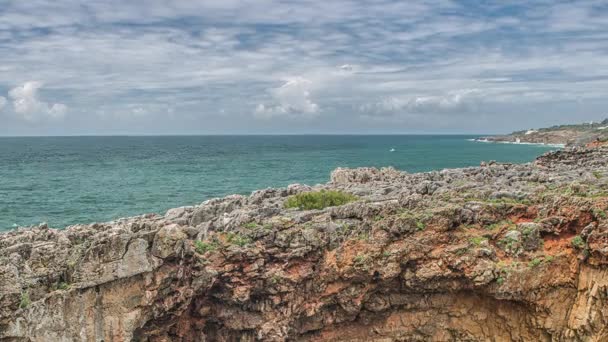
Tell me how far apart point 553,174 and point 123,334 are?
25205mm

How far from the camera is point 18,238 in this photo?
70.7 ft

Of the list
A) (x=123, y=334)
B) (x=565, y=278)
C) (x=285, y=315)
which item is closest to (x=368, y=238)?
(x=285, y=315)

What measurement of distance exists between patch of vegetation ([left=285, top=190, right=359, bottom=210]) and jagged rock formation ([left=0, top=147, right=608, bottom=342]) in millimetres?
2449

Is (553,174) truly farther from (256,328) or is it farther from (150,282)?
(150,282)

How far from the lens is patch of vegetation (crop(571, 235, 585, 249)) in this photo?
67.3 feet

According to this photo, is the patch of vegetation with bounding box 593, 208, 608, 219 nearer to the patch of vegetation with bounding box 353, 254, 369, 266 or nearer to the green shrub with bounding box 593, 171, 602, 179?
the green shrub with bounding box 593, 171, 602, 179

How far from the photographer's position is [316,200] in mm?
25969

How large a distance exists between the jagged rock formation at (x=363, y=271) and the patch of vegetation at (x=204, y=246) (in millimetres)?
42

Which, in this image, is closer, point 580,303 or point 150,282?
point 150,282

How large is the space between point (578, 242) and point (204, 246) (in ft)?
51.4

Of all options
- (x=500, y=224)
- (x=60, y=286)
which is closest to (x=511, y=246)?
(x=500, y=224)

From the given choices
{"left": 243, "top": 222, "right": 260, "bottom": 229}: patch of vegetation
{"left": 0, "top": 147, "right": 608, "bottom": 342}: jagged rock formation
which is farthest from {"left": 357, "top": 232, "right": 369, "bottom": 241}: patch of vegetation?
{"left": 243, "top": 222, "right": 260, "bottom": 229}: patch of vegetation

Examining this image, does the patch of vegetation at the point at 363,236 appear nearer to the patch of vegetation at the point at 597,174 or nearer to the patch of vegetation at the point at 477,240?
the patch of vegetation at the point at 477,240

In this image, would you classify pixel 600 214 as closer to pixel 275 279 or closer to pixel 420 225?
pixel 420 225
